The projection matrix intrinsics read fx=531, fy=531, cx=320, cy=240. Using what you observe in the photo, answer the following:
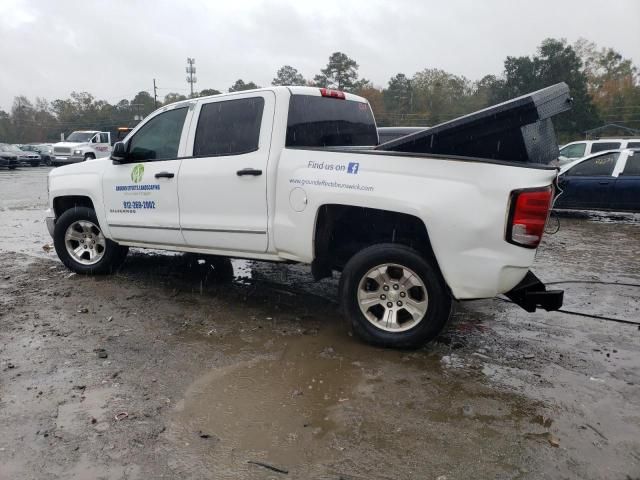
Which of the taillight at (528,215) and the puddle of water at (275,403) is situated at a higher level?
the taillight at (528,215)

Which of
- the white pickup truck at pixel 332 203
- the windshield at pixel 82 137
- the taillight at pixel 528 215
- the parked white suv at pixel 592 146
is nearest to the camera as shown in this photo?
the taillight at pixel 528 215

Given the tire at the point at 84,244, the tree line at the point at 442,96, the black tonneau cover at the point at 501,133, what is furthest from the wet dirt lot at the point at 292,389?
the tree line at the point at 442,96

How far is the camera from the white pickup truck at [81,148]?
88.1ft

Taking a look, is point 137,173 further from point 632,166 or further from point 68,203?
point 632,166

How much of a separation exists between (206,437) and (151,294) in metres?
2.86

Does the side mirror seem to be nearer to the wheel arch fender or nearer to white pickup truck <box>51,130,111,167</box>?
the wheel arch fender

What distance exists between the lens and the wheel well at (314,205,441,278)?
417 cm

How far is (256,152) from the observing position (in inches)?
182

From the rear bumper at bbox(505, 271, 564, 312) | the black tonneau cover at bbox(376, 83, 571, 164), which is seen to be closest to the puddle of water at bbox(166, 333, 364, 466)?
the rear bumper at bbox(505, 271, 564, 312)

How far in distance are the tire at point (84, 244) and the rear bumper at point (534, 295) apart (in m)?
4.34

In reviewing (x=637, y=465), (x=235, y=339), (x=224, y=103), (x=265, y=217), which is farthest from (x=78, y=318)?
(x=637, y=465)

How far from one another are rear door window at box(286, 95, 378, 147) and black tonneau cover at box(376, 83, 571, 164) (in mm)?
926

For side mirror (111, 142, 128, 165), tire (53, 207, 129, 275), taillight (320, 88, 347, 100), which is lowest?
tire (53, 207, 129, 275)

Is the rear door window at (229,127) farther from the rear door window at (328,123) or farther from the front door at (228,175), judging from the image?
the rear door window at (328,123)
